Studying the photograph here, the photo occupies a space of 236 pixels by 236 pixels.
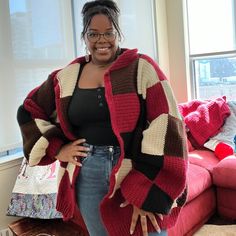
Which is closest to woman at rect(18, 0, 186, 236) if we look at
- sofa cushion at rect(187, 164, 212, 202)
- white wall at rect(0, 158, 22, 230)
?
sofa cushion at rect(187, 164, 212, 202)

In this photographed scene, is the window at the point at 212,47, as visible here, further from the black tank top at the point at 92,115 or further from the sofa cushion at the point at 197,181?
the black tank top at the point at 92,115

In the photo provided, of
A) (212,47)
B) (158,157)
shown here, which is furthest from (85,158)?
(212,47)

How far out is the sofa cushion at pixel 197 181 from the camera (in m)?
2.05

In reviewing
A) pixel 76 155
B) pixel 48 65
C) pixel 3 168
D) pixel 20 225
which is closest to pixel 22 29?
pixel 48 65

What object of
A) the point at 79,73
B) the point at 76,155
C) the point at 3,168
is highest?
the point at 79,73

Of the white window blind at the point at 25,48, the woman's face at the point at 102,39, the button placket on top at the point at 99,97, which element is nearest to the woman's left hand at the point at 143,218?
the button placket on top at the point at 99,97

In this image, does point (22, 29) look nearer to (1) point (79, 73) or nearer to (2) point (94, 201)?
(1) point (79, 73)

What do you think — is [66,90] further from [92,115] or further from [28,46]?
[28,46]

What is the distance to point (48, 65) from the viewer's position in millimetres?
2682

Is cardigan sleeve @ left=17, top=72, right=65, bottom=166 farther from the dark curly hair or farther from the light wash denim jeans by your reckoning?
the dark curly hair

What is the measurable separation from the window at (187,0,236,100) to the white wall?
2212 mm

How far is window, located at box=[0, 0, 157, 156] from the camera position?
2363 mm

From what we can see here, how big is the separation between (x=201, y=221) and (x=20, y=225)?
4.43ft

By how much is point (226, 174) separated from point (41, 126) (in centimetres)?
157
